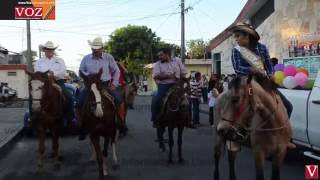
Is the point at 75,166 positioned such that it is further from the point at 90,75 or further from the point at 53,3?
the point at 53,3

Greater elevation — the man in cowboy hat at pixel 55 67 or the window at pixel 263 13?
the window at pixel 263 13

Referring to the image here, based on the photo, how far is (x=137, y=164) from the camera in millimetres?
10531

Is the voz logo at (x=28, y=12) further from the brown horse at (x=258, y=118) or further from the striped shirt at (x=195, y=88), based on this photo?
the brown horse at (x=258, y=118)

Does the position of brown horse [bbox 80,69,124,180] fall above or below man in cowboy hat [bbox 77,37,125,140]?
below

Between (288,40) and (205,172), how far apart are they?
11.8 m

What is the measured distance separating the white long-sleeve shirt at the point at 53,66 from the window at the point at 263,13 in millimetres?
14457

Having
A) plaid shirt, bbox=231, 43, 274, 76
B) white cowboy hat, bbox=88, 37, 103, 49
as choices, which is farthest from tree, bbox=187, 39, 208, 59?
plaid shirt, bbox=231, 43, 274, 76

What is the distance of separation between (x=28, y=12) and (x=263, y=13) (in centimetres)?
1156

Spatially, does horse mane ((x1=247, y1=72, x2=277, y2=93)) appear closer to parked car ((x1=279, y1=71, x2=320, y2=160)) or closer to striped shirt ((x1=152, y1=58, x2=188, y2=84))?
parked car ((x1=279, y1=71, x2=320, y2=160))

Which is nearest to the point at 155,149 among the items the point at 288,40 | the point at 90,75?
the point at 90,75

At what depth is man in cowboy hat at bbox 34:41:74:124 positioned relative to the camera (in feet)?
35.1

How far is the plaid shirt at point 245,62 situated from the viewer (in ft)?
22.2

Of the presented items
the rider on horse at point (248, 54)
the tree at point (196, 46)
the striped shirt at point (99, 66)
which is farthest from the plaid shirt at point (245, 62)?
the tree at point (196, 46)

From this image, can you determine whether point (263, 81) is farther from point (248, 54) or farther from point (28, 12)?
point (28, 12)
